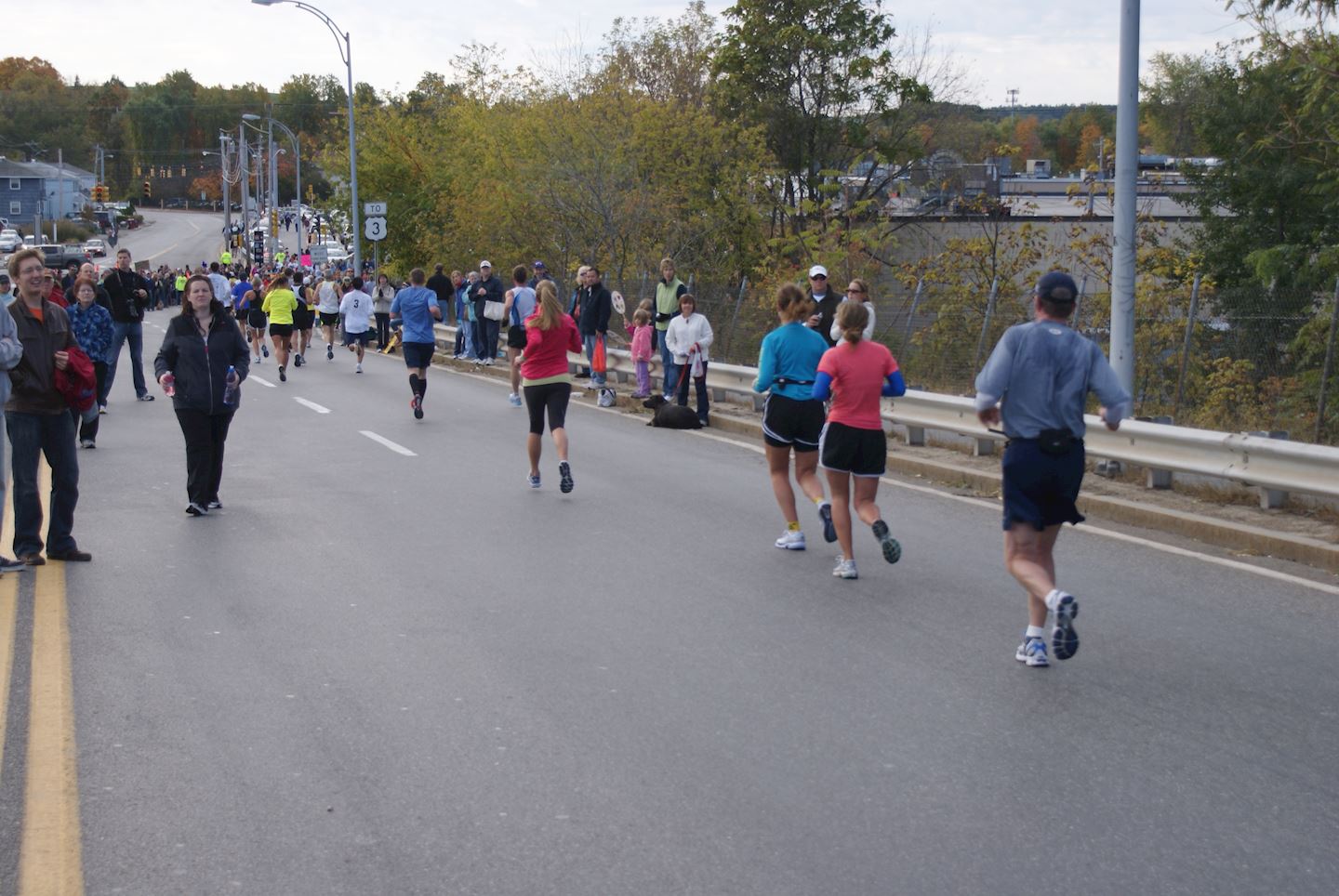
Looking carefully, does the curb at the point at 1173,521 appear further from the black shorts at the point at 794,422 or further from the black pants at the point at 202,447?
the black pants at the point at 202,447

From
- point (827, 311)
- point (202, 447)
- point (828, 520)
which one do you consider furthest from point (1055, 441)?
point (827, 311)

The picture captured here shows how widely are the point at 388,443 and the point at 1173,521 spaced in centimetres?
844

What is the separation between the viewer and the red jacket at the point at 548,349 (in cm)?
1248

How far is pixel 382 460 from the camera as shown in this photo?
14.4 m

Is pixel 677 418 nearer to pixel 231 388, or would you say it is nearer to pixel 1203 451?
pixel 231 388

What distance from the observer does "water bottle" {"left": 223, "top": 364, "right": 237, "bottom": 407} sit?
11.0 meters

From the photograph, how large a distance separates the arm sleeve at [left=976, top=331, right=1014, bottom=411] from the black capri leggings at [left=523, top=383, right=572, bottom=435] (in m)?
6.22

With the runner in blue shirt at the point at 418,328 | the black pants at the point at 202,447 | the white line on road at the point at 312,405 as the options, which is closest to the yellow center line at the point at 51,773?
the black pants at the point at 202,447

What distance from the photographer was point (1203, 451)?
11.0 m

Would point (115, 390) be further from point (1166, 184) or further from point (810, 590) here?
point (1166, 184)

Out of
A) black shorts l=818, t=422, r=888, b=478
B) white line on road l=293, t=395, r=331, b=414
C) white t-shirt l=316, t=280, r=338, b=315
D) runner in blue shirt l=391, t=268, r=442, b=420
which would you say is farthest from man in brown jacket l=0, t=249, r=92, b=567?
white t-shirt l=316, t=280, r=338, b=315

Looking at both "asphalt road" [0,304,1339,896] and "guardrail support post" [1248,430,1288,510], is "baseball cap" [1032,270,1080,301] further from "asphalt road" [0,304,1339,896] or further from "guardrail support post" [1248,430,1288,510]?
"guardrail support post" [1248,430,1288,510]

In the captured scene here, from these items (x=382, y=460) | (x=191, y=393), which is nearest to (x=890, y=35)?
(x=382, y=460)

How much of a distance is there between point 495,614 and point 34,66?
18345 centimetres
